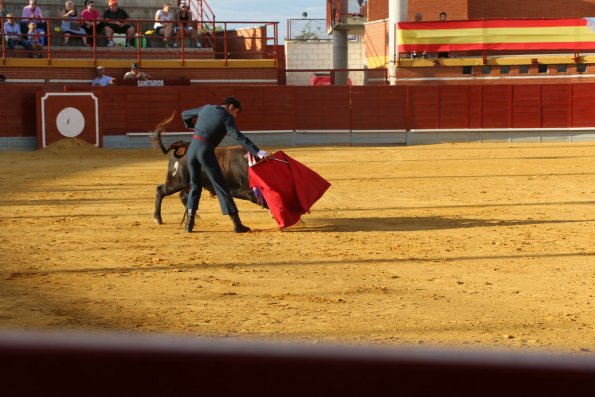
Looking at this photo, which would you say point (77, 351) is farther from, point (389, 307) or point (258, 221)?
point (258, 221)

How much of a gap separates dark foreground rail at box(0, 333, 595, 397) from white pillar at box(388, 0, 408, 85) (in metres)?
25.5

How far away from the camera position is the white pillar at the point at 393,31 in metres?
26.1

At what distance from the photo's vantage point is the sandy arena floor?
5551mm

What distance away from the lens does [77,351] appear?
774 millimetres

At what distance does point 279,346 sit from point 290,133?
2253 centimetres

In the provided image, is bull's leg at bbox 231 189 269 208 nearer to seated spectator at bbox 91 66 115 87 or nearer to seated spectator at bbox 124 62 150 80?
seated spectator at bbox 91 66 115 87

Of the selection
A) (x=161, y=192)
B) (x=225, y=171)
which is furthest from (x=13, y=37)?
(x=225, y=171)

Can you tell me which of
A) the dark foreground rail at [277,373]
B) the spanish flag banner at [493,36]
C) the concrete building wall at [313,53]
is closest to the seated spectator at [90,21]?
the spanish flag banner at [493,36]

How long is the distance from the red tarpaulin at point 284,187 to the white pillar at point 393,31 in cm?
1644

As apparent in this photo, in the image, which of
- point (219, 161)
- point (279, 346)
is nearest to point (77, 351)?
point (279, 346)

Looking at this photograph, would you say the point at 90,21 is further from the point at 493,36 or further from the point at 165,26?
the point at 493,36

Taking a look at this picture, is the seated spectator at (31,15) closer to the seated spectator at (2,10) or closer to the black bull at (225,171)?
the seated spectator at (2,10)

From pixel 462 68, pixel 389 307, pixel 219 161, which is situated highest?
pixel 462 68

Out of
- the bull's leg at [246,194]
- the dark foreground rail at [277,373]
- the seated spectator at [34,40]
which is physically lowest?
the bull's leg at [246,194]
